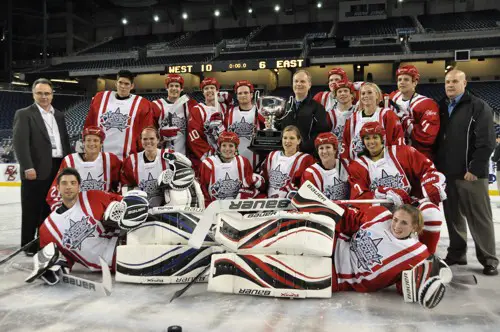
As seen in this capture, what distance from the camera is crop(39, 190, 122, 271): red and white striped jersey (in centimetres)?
276

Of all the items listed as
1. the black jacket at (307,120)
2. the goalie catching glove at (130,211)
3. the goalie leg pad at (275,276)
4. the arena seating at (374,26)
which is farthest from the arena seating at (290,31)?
the goalie leg pad at (275,276)

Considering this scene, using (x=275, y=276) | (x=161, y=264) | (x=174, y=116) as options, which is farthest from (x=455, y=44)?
(x=161, y=264)

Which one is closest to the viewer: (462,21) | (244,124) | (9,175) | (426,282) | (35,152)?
(426,282)

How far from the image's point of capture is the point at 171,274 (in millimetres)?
2611

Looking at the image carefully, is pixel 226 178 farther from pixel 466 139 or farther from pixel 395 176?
pixel 466 139

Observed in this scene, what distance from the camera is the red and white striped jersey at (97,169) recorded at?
10.5 ft

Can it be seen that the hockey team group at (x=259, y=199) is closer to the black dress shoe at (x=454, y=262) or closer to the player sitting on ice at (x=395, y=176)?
the player sitting on ice at (x=395, y=176)

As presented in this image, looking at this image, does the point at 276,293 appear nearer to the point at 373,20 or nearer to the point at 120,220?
the point at 120,220

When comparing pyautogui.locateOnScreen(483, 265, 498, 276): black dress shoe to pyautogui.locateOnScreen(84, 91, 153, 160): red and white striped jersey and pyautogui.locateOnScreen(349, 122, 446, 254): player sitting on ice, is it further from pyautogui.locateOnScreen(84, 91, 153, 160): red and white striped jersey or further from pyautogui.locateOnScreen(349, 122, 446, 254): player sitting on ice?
pyautogui.locateOnScreen(84, 91, 153, 160): red and white striped jersey

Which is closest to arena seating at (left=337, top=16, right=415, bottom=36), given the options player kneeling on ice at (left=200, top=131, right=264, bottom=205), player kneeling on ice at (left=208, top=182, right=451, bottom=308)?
player kneeling on ice at (left=200, top=131, right=264, bottom=205)

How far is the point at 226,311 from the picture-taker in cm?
217

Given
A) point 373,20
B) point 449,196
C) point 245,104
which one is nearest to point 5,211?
point 245,104

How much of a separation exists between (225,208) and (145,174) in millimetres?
1175

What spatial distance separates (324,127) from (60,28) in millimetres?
22776
